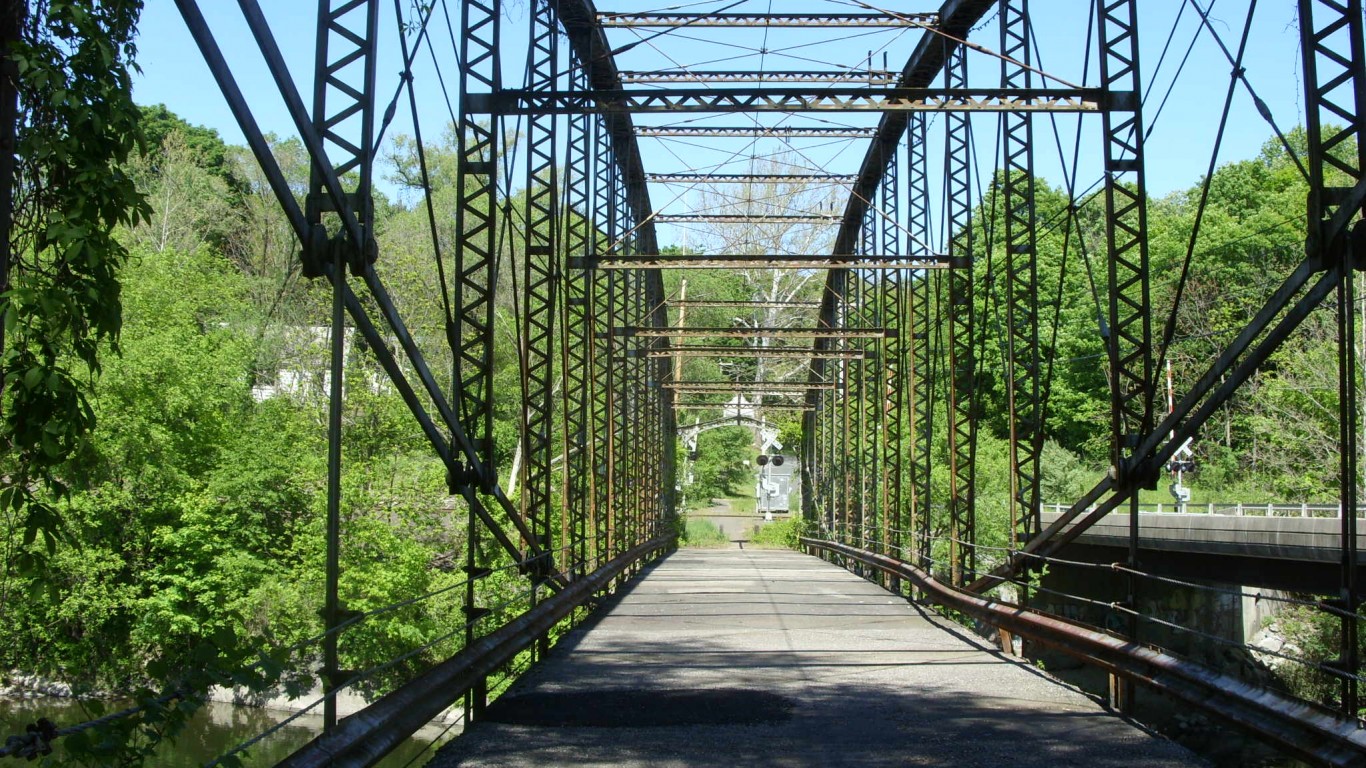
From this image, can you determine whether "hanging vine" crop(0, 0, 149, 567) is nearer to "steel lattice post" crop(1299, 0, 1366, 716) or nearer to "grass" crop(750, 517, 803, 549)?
"steel lattice post" crop(1299, 0, 1366, 716)

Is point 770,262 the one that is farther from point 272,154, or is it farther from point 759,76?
point 272,154

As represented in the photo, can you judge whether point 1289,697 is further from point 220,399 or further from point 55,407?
point 220,399

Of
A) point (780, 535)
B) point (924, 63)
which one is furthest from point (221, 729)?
point (780, 535)

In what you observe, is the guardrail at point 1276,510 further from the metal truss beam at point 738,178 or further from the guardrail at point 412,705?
the guardrail at point 412,705

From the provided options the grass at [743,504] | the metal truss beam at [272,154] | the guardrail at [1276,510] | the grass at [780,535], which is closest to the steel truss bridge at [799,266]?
the metal truss beam at [272,154]

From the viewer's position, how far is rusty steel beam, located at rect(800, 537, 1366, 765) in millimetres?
6168

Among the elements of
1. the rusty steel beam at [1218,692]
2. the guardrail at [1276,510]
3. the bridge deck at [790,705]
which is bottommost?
the bridge deck at [790,705]

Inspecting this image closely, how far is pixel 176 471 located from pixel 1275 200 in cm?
4574

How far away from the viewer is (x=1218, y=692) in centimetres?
738

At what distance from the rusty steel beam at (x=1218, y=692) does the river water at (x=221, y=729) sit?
2088 centimetres

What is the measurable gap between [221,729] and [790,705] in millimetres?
26173

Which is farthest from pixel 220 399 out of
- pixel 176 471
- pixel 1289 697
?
pixel 1289 697

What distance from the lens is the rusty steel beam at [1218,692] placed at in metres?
6.17

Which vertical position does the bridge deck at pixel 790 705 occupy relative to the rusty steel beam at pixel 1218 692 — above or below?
below
